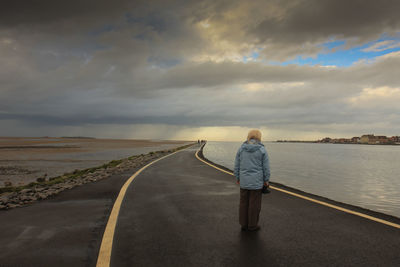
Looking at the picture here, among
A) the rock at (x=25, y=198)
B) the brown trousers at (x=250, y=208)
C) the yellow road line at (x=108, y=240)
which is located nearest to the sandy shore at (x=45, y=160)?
the rock at (x=25, y=198)

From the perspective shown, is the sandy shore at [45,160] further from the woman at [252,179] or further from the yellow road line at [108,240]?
the woman at [252,179]

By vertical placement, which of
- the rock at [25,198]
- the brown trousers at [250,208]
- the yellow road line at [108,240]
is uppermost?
the brown trousers at [250,208]

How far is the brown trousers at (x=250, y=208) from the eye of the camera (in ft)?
15.3

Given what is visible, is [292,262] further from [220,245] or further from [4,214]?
[4,214]

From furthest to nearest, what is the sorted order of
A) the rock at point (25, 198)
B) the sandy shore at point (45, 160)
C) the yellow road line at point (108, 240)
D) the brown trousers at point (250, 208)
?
the sandy shore at point (45, 160) → the rock at point (25, 198) → the brown trousers at point (250, 208) → the yellow road line at point (108, 240)

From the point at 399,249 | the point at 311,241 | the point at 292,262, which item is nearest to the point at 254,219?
the point at 311,241

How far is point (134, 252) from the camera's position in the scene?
12.1 feet

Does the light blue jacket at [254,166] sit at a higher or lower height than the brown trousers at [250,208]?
higher

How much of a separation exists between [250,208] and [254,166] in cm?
76

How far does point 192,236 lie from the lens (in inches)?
171

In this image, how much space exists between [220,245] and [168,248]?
0.78m

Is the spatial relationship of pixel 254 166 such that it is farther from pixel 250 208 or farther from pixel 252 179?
pixel 250 208

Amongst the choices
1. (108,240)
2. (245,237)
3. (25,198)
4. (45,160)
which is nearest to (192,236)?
(245,237)

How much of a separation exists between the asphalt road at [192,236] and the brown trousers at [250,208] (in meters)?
0.20
